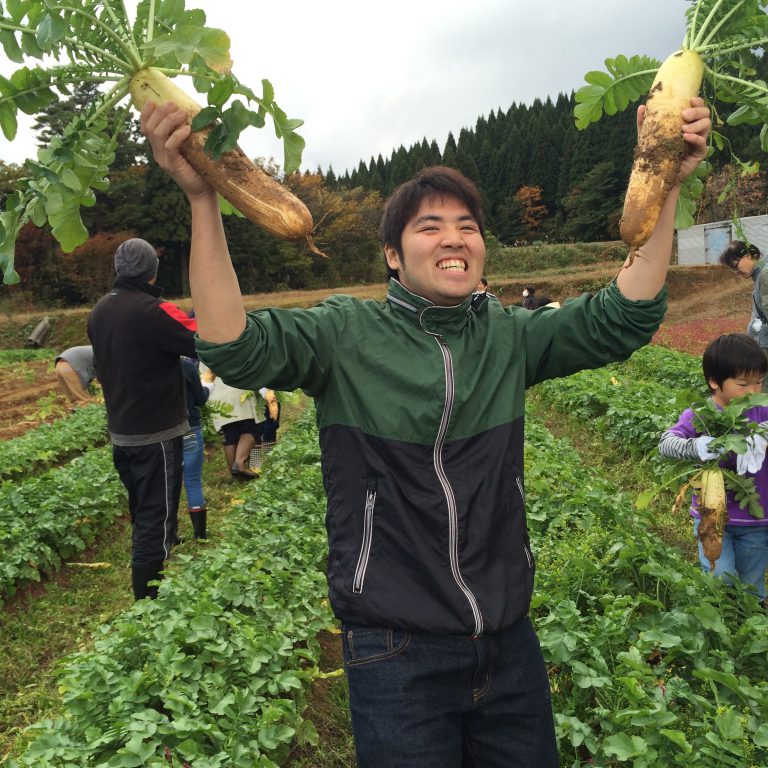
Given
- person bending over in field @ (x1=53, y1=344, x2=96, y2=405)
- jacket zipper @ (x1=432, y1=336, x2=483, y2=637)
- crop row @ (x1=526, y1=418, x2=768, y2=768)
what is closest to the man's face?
jacket zipper @ (x1=432, y1=336, x2=483, y2=637)

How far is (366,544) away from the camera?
1.60 m

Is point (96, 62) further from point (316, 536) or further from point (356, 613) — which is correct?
point (316, 536)

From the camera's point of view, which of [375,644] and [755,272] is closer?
[375,644]

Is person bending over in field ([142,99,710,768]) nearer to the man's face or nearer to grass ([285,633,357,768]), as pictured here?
the man's face

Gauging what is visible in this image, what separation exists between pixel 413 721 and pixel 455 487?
1.80ft

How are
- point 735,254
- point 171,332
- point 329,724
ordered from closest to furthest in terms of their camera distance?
point 329,724, point 171,332, point 735,254

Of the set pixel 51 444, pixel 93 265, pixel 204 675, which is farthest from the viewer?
pixel 93 265

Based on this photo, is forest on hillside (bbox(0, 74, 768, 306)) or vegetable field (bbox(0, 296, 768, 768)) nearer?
vegetable field (bbox(0, 296, 768, 768))

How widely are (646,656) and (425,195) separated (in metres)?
2.32

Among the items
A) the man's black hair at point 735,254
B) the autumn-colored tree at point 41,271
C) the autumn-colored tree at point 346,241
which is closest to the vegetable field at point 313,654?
the man's black hair at point 735,254

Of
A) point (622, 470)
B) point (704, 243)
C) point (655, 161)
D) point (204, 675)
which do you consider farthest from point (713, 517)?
point (704, 243)

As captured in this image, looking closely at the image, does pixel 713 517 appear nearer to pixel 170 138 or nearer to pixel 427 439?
pixel 427 439

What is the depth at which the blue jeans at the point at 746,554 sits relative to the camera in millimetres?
3369

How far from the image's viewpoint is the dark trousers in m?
3.86
